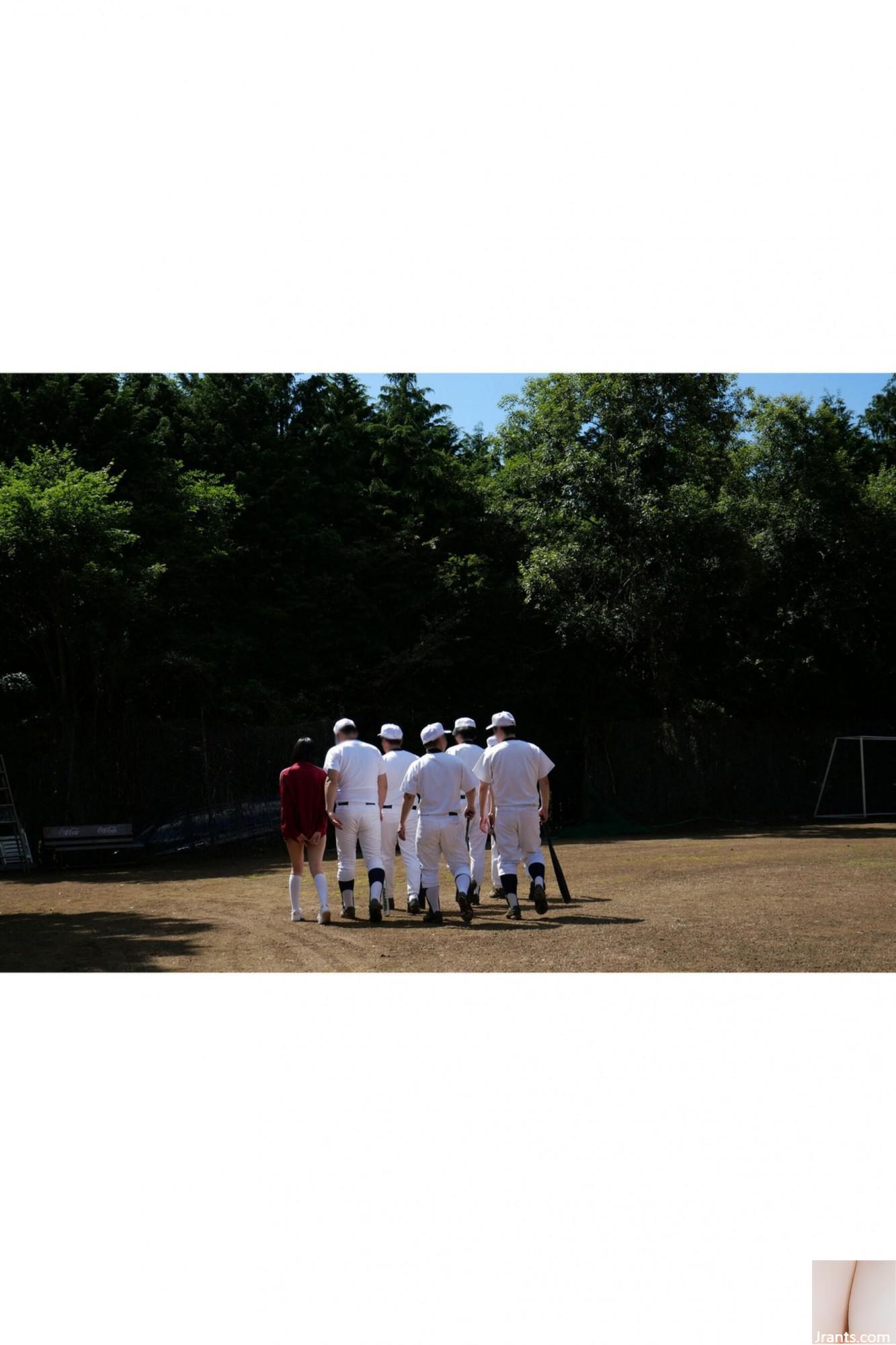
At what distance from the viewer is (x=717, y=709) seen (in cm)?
2833

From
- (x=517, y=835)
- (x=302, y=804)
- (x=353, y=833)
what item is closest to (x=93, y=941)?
(x=302, y=804)

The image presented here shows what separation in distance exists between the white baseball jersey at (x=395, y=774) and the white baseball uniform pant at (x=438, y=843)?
1024mm

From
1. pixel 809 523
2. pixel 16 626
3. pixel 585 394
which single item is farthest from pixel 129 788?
pixel 809 523

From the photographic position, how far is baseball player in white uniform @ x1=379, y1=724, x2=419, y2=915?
11.7 metres

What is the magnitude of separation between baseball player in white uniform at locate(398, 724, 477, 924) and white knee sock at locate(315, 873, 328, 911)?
844 mm

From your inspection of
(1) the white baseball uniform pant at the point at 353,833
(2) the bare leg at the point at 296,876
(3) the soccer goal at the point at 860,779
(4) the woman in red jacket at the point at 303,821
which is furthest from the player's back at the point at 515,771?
(3) the soccer goal at the point at 860,779

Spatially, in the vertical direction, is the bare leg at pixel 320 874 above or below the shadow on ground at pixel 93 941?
above

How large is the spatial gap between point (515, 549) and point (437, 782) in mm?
19360

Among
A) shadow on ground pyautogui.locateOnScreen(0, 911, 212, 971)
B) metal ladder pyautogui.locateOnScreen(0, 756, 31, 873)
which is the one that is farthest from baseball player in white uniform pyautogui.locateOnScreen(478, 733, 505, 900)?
metal ladder pyautogui.locateOnScreen(0, 756, 31, 873)

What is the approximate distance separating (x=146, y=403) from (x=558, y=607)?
9772 mm

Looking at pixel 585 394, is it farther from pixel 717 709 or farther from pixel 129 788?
pixel 129 788

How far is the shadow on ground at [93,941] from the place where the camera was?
911 cm

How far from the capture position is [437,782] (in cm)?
1094
